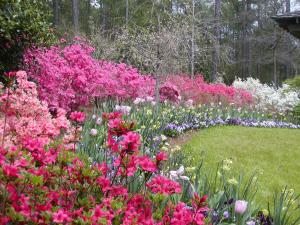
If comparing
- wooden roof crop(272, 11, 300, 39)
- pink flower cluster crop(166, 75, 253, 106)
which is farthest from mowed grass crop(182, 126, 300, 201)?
wooden roof crop(272, 11, 300, 39)

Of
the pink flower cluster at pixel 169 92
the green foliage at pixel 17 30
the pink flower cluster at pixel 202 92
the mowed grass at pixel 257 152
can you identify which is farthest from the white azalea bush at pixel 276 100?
the green foliage at pixel 17 30

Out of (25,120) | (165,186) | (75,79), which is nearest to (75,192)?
(165,186)

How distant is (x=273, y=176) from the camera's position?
5.83 metres

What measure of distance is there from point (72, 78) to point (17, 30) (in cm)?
138

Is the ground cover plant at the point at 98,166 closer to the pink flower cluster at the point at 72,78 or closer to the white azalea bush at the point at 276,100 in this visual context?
the pink flower cluster at the point at 72,78

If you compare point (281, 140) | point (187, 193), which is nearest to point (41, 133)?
point (187, 193)

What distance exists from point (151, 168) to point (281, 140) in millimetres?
7133

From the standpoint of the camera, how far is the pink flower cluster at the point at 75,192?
1.77 m

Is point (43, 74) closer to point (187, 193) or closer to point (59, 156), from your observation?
point (187, 193)

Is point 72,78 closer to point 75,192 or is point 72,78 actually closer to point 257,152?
point 257,152

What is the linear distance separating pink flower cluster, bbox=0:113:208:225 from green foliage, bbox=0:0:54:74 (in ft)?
13.5

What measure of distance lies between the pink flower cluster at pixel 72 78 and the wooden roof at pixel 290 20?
3.21m

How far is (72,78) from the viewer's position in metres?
7.20

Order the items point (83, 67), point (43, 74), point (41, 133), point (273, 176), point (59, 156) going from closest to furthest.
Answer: point (59, 156) → point (41, 133) → point (273, 176) → point (43, 74) → point (83, 67)
